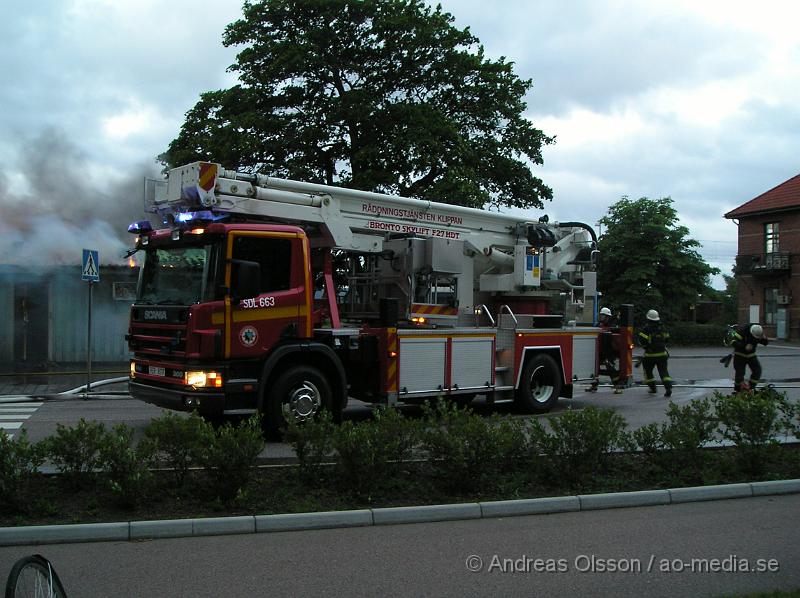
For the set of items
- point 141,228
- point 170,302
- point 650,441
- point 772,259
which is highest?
point 772,259

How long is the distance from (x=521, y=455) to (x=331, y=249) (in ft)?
16.1

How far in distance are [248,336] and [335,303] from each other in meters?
1.81

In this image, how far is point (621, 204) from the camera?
41.7 m

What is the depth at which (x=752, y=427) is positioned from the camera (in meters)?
7.97

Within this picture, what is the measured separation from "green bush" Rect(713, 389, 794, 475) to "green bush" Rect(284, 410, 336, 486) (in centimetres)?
429

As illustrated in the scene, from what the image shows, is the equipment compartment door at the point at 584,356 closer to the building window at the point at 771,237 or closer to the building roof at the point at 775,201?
the building roof at the point at 775,201

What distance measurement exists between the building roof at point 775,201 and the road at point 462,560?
4558 centimetres

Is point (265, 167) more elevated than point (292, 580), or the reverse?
point (265, 167)

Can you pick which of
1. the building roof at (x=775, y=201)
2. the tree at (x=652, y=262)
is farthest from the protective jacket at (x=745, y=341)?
the building roof at (x=775, y=201)

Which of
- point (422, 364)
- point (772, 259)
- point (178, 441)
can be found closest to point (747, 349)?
point (422, 364)

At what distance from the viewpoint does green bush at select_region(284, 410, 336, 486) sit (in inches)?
270

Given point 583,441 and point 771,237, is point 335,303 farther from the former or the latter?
point 771,237

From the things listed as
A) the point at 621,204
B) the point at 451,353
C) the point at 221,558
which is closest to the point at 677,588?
the point at 221,558

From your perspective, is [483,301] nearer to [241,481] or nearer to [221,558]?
[241,481]
